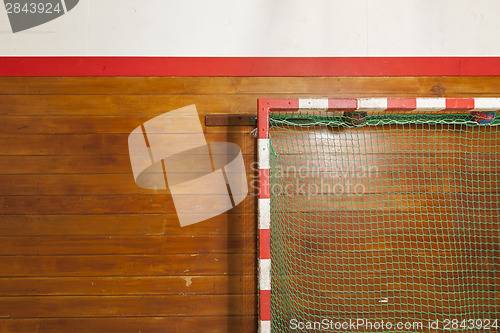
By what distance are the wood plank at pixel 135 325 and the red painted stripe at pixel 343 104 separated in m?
1.50

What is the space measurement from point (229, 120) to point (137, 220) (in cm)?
94

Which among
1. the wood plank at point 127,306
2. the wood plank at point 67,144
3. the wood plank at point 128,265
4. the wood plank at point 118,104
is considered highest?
the wood plank at point 118,104

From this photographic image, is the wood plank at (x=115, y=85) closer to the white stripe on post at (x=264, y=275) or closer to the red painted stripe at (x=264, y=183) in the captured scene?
the red painted stripe at (x=264, y=183)

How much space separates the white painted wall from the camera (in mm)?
2139

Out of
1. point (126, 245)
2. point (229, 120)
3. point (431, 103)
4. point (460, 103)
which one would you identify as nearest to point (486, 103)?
point (460, 103)

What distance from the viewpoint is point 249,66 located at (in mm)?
2143

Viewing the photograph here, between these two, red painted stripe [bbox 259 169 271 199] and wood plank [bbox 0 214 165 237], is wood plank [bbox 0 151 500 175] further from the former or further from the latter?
red painted stripe [bbox 259 169 271 199]

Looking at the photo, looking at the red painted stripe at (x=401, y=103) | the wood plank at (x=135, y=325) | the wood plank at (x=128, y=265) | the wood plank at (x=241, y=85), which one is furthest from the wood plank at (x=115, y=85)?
the wood plank at (x=135, y=325)

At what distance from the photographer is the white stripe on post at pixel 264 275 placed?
169cm

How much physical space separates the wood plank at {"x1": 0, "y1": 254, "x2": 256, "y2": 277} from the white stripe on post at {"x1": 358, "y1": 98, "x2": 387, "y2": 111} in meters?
1.21

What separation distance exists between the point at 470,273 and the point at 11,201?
10.5 ft

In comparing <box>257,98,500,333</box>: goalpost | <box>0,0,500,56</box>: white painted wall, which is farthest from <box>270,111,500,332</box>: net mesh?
<box>0,0,500,56</box>: white painted wall

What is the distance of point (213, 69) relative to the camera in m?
2.14

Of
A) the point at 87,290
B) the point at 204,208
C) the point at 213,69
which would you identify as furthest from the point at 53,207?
the point at 213,69
